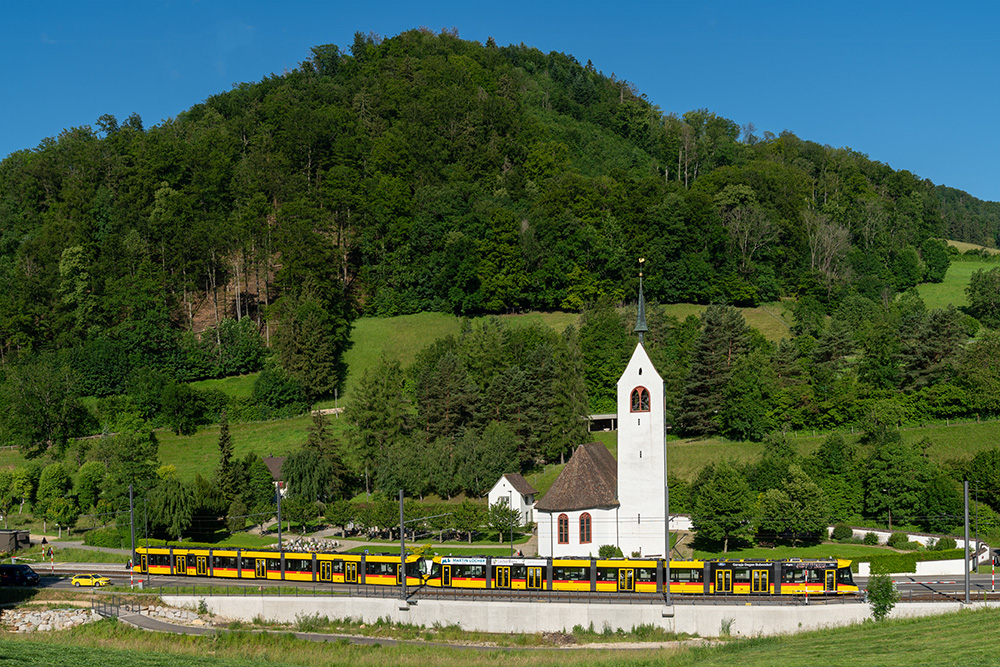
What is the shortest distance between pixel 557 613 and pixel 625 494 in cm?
1757

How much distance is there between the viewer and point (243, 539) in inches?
2953

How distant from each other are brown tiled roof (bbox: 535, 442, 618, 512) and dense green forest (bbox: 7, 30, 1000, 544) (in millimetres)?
11568

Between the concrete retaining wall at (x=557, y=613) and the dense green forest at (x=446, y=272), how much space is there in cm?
2358

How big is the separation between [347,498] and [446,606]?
33.4 meters

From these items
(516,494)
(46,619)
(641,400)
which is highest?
(641,400)

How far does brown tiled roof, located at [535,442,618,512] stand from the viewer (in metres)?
66.4

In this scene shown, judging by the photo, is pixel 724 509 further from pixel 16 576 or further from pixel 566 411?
pixel 16 576

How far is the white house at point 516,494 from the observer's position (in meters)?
74.8

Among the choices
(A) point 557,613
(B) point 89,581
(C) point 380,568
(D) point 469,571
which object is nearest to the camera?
(A) point 557,613

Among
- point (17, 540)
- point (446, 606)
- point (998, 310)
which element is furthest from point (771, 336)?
point (17, 540)

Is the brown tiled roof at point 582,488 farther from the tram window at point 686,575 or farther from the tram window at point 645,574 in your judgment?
the tram window at point 686,575

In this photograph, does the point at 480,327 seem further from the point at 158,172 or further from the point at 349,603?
the point at 158,172

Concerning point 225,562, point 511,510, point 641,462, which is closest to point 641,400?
point 641,462

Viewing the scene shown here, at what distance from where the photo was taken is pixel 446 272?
121 metres
